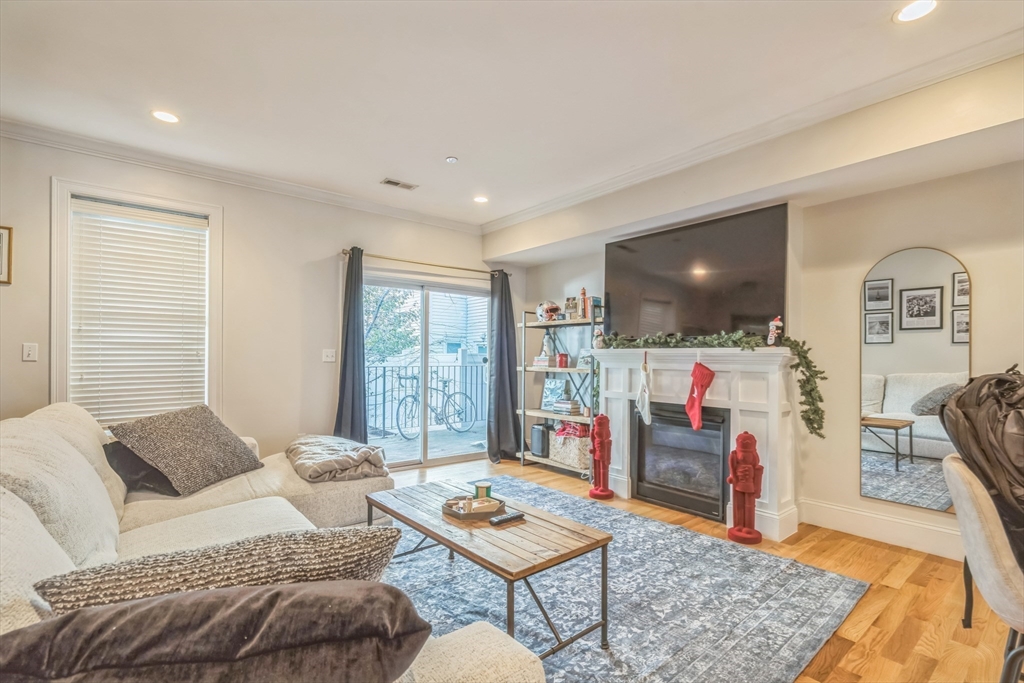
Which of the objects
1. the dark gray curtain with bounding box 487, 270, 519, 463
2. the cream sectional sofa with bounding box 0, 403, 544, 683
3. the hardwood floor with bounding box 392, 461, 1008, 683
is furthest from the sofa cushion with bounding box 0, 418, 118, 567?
the dark gray curtain with bounding box 487, 270, 519, 463

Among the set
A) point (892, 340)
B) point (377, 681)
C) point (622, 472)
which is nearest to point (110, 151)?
point (377, 681)

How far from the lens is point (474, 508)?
82.1 inches

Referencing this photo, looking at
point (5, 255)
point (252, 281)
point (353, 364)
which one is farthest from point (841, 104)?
point (5, 255)

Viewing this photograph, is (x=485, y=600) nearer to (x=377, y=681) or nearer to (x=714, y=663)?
(x=714, y=663)

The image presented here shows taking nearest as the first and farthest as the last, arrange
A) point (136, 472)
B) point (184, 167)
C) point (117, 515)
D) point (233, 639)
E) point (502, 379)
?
point (233, 639) → point (117, 515) → point (136, 472) → point (184, 167) → point (502, 379)

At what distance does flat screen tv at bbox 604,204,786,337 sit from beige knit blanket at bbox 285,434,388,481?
227 centimetres

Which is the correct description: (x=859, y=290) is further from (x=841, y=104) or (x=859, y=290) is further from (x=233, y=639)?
(x=233, y=639)

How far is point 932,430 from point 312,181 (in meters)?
4.54

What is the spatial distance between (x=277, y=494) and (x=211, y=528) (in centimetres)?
56

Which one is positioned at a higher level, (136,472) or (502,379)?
(502,379)

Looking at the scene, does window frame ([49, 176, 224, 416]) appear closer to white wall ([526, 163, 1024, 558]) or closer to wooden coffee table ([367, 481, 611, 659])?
wooden coffee table ([367, 481, 611, 659])

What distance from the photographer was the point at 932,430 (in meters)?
2.77

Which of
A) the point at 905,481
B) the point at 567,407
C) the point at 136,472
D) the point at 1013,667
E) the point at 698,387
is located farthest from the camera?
the point at 567,407

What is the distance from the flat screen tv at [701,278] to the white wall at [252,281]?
2.09 m
